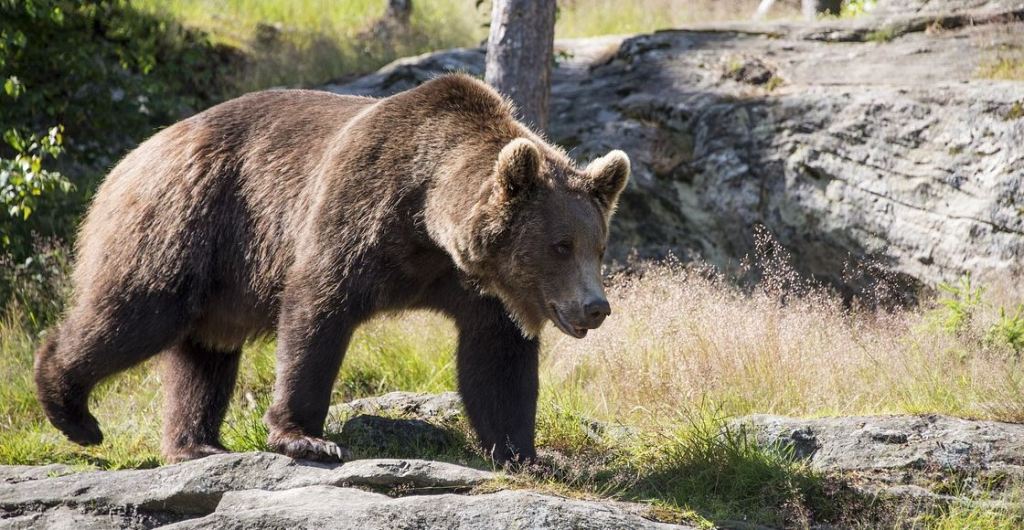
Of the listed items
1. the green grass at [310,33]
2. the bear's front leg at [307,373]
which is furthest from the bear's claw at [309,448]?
the green grass at [310,33]

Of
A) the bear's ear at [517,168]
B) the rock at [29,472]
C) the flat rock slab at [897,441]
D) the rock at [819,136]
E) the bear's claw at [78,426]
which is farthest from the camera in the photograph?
the rock at [819,136]

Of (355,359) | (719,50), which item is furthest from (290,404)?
(719,50)

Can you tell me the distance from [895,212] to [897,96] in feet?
3.51

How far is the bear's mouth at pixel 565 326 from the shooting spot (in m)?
5.35

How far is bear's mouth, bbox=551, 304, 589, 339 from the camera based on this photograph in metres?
5.35

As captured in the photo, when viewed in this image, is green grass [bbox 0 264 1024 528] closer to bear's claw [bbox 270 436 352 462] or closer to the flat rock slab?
the flat rock slab

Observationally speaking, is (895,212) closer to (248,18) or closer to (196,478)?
(196,478)

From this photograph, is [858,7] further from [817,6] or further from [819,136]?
[819,136]

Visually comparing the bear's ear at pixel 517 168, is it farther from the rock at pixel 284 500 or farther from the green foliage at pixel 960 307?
the green foliage at pixel 960 307

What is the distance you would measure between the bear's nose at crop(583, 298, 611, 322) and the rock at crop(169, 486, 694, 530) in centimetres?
84

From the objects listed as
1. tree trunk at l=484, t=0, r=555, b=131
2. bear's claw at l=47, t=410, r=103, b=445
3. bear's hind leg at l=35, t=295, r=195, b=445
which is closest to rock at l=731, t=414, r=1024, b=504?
bear's hind leg at l=35, t=295, r=195, b=445

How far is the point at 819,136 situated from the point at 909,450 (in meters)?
4.80

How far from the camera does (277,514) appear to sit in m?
4.70

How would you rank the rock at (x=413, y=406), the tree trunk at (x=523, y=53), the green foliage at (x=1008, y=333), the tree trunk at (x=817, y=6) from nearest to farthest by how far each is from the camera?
the rock at (x=413, y=406), the green foliage at (x=1008, y=333), the tree trunk at (x=523, y=53), the tree trunk at (x=817, y=6)
